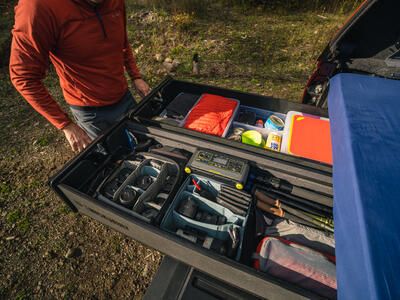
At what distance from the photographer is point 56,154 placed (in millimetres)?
3869

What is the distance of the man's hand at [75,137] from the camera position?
199 cm

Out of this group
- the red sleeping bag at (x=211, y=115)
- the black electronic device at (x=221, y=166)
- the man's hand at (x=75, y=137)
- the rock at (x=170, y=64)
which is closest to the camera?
the black electronic device at (x=221, y=166)

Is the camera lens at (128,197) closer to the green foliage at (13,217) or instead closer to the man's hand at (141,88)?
the man's hand at (141,88)

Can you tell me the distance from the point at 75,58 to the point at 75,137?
2.38 ft

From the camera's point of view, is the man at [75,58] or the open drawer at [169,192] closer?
the open drawer at [169,192]

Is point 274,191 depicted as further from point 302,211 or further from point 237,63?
point 237,63

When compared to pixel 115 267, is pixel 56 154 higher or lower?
higher

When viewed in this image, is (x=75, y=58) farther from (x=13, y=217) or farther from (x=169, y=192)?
(x=13, y=217)

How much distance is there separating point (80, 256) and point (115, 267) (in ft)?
1.62

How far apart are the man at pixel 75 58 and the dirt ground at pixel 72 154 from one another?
148 centimetres

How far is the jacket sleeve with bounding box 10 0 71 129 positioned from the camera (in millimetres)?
1558

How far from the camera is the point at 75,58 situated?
1.95 meters

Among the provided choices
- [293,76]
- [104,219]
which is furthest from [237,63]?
[104,219]

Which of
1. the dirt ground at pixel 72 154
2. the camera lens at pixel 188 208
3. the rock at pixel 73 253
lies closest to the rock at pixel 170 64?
the dirt ground at pixel 72 154
